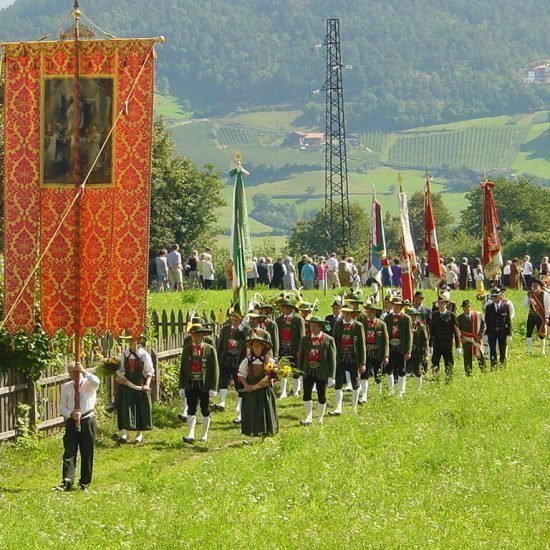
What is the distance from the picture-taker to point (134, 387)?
22016 millimetres

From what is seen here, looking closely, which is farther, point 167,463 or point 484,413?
point 484,413

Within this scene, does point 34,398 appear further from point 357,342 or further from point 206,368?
point 357,342

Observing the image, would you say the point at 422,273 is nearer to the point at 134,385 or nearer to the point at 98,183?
the point at 134,385

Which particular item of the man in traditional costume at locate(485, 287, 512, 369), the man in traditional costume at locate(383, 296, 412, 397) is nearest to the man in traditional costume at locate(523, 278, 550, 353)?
the man in traditional costume at locate(485, 287, 512, 369)

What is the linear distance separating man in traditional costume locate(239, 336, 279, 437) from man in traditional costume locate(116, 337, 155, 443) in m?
1.60

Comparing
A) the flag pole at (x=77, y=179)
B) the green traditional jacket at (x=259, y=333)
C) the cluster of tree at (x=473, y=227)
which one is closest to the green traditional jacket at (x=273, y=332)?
the green traditional jacket at (x=259, y=333)

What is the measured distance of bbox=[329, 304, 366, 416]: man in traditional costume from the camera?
83.7 ft

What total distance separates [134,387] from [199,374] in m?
1.23

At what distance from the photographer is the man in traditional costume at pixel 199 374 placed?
22.6 metres

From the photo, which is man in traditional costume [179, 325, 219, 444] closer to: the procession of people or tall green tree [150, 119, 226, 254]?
the procession of people

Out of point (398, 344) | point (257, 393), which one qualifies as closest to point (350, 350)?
point (398, 344)

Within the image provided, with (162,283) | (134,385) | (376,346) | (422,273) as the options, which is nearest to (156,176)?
(422,273)

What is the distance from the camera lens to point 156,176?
6588 centimetres

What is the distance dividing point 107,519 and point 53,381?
6714mm
